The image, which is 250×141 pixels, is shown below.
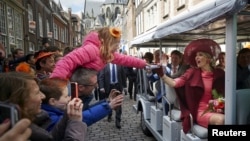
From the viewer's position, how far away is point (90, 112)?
6.84 feet

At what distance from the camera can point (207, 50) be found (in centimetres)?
348

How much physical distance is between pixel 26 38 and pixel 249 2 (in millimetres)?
19361

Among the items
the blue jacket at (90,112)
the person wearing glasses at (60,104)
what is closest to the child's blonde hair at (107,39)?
the person wearing glasses at (60,104)

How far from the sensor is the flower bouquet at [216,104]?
3.05 meters

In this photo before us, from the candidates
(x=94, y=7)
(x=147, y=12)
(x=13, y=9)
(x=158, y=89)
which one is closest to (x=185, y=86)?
(x=158, y=89)

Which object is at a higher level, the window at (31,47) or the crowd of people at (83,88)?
the window at (31,47)

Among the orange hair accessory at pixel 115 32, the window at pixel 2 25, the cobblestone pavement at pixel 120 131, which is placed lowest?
the cobblestone pavement at pixel 120 131

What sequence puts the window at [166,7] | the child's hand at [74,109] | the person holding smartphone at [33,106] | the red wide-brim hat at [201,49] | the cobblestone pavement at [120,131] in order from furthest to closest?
1. the window at [166,7]
2. the cobblestone pavement at [120,131]
3. the red wide-brim hat at [201,49]
4. the child's hand at [74,109]
5. the person holding smartphone at [33,106]

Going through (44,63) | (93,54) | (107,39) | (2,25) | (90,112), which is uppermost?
(2,25)

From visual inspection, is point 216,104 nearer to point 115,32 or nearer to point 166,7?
point 115,32

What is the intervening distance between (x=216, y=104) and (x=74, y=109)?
6.36 feet

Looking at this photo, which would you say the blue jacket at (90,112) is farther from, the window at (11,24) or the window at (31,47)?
the window at (31,47)

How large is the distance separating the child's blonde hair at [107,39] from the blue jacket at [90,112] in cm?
76

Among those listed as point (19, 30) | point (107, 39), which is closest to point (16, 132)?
point (107, 39)
